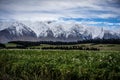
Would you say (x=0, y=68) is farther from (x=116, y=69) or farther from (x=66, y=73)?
(x=116, y=69)

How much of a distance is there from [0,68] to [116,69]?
12076 mm

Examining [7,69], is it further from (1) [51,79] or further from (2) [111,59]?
(2) [111,59]

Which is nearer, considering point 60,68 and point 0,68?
point 60,68

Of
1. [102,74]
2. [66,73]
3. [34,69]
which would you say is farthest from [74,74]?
[34,69]

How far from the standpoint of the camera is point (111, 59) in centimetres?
2002

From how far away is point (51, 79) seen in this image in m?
17.3

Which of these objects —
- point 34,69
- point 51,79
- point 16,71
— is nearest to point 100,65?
point 51,79

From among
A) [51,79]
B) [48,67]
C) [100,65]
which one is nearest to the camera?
[51,79]

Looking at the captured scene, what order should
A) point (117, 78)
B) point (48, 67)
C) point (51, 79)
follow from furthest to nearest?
point (48, 67)
point (51, 79)
point (117, 78)

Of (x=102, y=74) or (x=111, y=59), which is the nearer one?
(x=102, y=74)

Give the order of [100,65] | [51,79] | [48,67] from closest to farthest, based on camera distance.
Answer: [51,79]
[100,65]
[48,67]

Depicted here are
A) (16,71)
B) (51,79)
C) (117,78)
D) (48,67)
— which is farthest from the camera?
(16,71)

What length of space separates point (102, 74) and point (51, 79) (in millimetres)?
3432

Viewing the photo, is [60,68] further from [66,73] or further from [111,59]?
[111,59]
